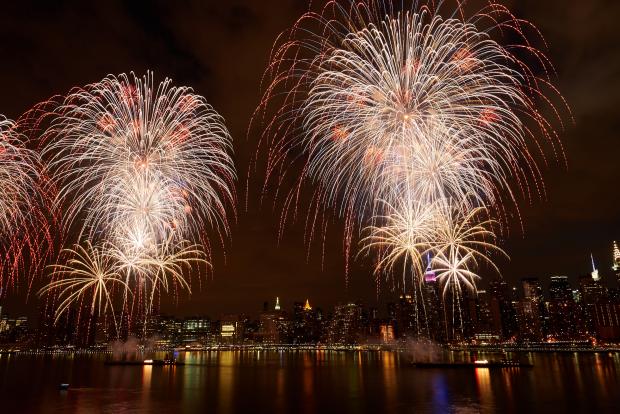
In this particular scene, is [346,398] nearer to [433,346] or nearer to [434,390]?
[434,390]

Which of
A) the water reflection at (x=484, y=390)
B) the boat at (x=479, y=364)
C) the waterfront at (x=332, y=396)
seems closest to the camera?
the waterfront at (x=332, y=396)

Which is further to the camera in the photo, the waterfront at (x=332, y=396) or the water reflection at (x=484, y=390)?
the water reflection at (x=484, y=390)

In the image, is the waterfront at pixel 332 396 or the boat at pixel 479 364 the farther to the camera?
the boat at pixel 479 364

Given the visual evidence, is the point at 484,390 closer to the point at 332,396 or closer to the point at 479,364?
the point at 332,396

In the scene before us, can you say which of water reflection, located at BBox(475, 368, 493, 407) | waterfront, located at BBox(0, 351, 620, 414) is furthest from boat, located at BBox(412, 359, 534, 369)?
waterfront, located at BBox(0, 351, 620, 414)

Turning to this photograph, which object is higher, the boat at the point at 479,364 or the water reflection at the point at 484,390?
the boat at the point at 479,364

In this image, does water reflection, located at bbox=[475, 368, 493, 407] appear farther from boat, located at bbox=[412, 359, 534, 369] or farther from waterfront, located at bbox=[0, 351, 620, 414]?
boat, located at bbox=[412, 359, 534, 369]

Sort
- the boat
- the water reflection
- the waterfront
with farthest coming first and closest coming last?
the boat → the water reflection → the waterfront

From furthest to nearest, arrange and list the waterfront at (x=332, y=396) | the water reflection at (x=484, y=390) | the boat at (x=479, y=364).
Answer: the boat at (x=479, y=364) → the water reflection at (x=484, y=390) → the waterfront at (x=332, y=396)

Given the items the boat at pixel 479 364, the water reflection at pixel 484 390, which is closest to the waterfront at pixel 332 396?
the water reflection at pixel 484 390

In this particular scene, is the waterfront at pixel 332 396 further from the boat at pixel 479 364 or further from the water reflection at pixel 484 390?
the boat at pixel 479 364

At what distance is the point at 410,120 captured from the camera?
103ft

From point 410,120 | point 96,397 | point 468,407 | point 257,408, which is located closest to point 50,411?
point 96,397

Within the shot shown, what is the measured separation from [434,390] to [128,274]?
3078 cm
